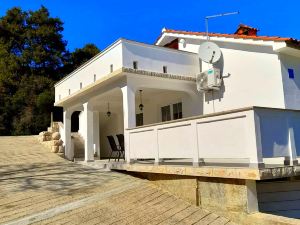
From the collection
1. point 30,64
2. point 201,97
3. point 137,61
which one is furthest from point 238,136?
point 30,64

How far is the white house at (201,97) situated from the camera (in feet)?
20.7

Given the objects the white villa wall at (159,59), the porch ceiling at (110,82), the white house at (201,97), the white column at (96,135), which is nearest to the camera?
the white house at (201,97)

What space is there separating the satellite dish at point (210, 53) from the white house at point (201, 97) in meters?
0.43

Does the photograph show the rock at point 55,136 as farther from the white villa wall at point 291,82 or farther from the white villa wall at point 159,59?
the white villa wall at point 291,82

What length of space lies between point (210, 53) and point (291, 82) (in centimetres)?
293

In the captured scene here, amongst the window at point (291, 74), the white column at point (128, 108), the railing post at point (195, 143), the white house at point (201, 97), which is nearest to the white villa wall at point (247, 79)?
the white house at point (201, 97)

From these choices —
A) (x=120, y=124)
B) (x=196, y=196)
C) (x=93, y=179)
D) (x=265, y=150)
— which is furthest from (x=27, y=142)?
(x=265, y=150)

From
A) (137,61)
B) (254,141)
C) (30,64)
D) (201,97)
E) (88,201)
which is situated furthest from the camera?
(30,64)

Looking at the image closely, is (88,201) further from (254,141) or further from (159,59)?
(159,59)

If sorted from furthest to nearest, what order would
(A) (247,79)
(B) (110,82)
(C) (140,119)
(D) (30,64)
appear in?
(D) (30,64) → (C) (140,119) → (B) (110,82) → (A) (247,79)

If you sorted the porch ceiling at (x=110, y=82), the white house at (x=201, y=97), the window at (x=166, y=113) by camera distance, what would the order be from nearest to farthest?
the white house at (x=201, y=97) < the porch ceiling at (x=110, y=82) < the window at (x=166, y=113)

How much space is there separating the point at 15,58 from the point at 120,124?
19.3 meters

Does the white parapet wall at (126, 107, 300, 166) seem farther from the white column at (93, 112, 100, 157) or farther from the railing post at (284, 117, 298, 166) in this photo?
the white column at (93, 112, 100, 157)

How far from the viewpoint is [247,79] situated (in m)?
10.5
